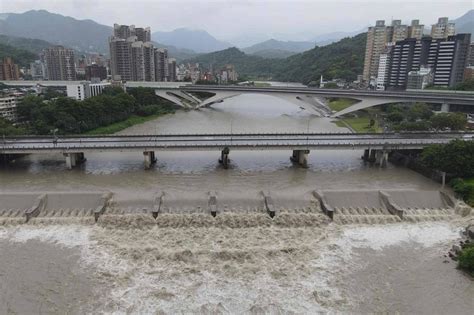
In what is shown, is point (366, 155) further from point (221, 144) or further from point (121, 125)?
point (121, 125)

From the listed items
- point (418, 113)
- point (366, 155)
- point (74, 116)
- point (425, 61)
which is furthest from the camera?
point (425, 61)

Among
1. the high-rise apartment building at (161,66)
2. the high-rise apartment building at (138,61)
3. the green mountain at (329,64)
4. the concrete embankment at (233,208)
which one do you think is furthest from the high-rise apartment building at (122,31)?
the concrete embankment at (233,208)

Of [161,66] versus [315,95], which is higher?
[161,66]

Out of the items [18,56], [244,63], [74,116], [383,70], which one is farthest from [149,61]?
[244,63]

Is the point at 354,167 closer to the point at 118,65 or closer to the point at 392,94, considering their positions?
the point at 392,94

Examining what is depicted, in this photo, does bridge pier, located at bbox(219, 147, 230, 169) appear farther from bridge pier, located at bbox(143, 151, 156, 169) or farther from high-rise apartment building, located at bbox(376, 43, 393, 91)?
high-rise apartment building, located at bbox(376, 43, 393, 91)

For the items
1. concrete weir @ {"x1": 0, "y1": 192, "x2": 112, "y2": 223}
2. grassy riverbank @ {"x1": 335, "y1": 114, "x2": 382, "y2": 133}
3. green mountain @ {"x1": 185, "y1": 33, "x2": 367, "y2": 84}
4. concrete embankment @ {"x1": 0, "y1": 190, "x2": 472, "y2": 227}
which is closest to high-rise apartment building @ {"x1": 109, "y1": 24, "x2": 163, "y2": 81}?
green mountain @ {"x1": 185, "y1": 33, "x2": 367, "y2": 84}
